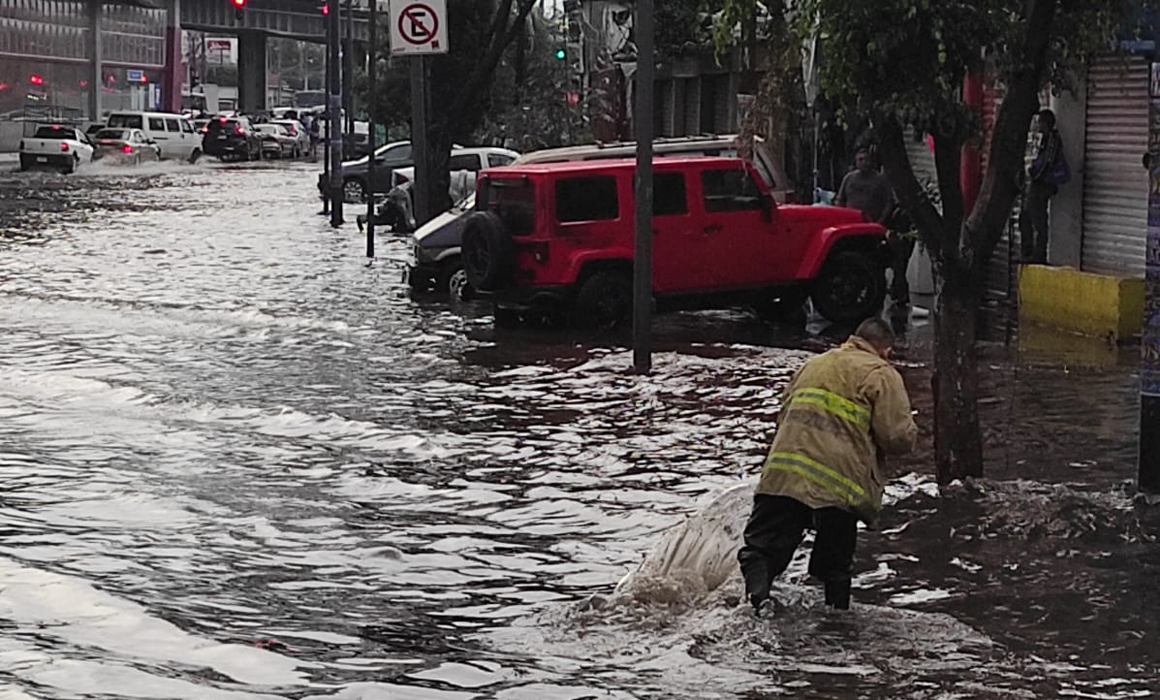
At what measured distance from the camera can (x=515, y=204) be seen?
1934 cm

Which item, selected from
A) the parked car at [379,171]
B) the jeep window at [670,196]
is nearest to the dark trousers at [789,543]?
the jeep window at [670,196]

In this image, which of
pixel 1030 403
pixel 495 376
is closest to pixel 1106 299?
pixel 1030 403

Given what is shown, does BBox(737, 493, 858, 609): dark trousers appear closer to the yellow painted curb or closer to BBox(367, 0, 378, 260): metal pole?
the yellow painted curb

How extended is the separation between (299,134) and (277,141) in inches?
177

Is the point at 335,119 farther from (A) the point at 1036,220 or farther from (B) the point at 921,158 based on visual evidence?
(A) the point at 1036,220

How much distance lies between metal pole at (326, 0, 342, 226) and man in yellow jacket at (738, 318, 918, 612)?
91.7ft

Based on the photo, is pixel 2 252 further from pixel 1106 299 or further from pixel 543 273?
pixel 1106 299

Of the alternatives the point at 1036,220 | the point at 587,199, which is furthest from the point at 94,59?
the point at 587,199

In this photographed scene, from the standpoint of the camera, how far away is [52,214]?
125ft

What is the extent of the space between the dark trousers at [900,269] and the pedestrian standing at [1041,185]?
3.96 feet

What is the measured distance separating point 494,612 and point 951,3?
4.00 meters

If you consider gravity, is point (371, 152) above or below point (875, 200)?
above

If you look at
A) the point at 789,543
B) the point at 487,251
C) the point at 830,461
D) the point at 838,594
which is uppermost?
the point at 487,251

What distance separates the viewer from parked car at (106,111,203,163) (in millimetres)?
68562
